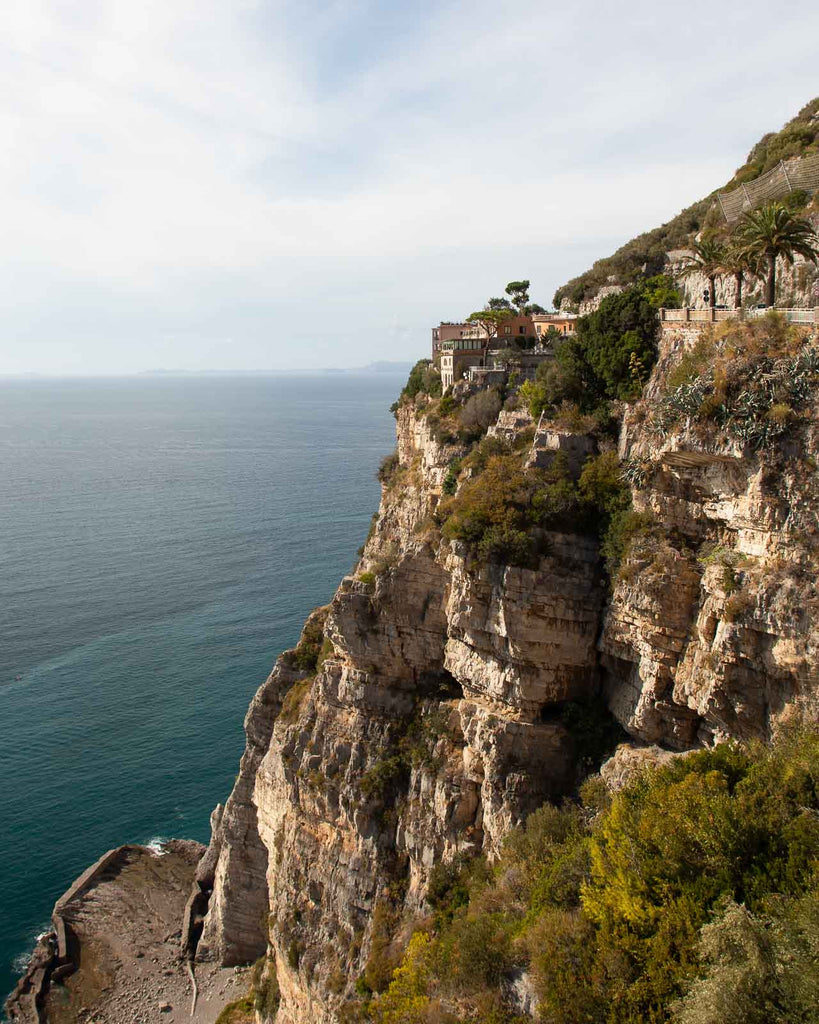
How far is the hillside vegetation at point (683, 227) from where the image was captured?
38.8m

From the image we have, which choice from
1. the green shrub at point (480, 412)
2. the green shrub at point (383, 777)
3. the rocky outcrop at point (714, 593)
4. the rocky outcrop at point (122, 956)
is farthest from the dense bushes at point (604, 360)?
the rocky outcrop at point (122, 956)

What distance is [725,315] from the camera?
25078 millimetres

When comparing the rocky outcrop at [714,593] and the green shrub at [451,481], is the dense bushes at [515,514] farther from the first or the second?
the green shrub at [451,481]

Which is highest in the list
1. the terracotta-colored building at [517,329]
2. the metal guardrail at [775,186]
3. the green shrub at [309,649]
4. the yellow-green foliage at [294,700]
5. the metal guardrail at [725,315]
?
the metal guardrail at [775,186]

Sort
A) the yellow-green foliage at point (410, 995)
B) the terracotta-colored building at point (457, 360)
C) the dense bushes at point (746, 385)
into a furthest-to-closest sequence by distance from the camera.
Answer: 1. the terracotta-colored building at point (457, 360)
2. the dense bushes at point (746, 385)
3. the yellow-green foliage at point (410, 995)

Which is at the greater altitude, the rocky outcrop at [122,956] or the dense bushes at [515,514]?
the dense bushes at [515,514]

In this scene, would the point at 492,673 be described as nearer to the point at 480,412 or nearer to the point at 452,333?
the point at 480,412

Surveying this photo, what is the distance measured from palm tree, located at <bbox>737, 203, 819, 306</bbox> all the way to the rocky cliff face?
3607 mm

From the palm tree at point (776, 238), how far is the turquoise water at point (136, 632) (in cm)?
4153

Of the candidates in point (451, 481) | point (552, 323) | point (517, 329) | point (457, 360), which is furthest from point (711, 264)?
point (517, 329)

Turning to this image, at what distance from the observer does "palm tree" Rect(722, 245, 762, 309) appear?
2591cm

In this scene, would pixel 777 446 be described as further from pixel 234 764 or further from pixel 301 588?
pixel 301 588

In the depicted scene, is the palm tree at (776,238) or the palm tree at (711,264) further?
the palm tree at (711,264)

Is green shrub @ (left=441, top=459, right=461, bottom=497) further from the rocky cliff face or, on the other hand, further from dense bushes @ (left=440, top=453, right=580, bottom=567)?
dense bushes @ (left=440, top=453, right=580, bottom=567)
